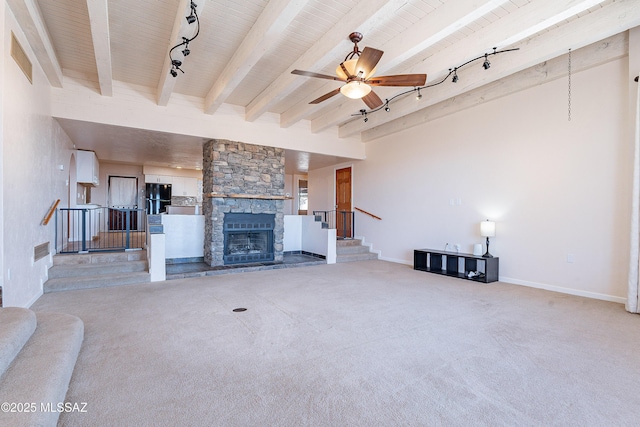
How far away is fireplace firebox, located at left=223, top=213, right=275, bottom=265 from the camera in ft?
21.5

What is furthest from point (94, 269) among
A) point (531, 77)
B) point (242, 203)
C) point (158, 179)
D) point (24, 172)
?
point (531, 77)

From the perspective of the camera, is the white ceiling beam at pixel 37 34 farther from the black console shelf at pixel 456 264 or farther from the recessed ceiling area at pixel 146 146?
the black console shelf at pixel 456 264

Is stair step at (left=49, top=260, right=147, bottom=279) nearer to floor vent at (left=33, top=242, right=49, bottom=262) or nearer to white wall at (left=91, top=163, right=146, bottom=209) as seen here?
floor vent at (left=33, top=242, right=49, bottom=262)

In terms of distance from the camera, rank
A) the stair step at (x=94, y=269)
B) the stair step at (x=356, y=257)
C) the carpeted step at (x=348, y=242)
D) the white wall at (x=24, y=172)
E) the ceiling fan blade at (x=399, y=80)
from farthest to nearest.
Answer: the carpeted step at (x=348, y=242)
the stair step at (x=356, y=257)
the stair step at (x=94, y=269)
the ceiling fan blade at (x=399, y=80)
the white wall at (x=24, y=172)

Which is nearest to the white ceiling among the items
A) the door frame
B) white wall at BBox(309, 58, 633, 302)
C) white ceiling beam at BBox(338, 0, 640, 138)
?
white ceiling beam at BBox(338, 0, 640, 138)

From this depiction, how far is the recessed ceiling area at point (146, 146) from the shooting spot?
5742 mm

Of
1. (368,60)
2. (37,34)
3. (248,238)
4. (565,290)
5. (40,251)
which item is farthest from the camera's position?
(248,238)

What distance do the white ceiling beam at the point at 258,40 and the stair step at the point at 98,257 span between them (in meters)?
3.29

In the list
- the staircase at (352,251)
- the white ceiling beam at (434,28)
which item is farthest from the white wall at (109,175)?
the white ceiling beam at (434,28)

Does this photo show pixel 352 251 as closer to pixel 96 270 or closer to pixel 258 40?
pixel 96 270

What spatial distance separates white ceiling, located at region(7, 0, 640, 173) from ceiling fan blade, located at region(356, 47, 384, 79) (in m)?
0.40

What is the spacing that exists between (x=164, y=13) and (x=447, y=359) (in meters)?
4.62

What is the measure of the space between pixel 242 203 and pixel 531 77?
18.8 ft

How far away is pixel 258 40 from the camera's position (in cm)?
359
